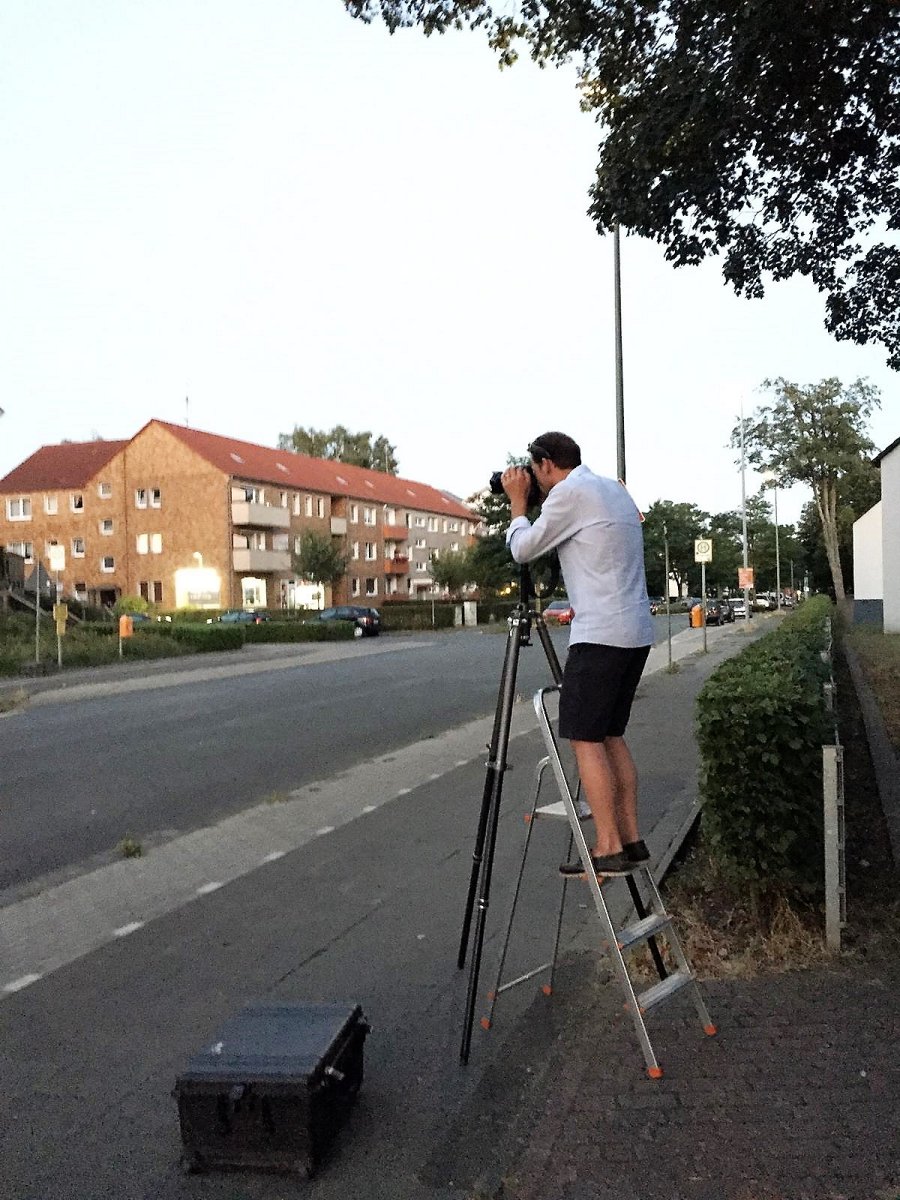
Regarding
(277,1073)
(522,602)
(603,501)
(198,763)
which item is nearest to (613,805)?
(522,602)

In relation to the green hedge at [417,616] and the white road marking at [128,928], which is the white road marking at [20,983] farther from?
the green hedge at [417,616]

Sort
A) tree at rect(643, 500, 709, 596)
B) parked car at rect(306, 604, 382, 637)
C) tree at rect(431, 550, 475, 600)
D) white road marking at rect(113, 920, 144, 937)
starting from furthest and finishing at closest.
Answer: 1. tree at rect(643, 500, 709, 596)
2. tree at rect(431, 550, 475, 600)
3. parked car at rect(306, 604, 382, 637)
4. white road marking at rect(113, 920, 144, 937)

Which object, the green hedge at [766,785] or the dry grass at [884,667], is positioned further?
the dry grass at [884,667]

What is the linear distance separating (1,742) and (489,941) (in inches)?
411

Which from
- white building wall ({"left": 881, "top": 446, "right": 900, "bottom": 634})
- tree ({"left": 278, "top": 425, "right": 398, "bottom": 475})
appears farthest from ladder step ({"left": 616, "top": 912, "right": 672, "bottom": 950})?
tree ({"left": 278, "top": 425, "right": 398, "bottom": 475})

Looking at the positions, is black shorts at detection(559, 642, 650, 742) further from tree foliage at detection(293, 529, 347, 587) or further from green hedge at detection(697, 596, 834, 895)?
tree foliage at detection(293, 529, 347, 587)

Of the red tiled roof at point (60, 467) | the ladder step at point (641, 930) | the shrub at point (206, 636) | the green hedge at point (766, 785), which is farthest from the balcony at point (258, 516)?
the ladder step at point (641, 930)

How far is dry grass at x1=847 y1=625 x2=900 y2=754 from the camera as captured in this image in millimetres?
12608

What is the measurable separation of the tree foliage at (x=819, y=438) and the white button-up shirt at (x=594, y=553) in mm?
53708

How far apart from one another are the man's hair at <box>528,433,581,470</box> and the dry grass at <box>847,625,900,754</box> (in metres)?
7.43

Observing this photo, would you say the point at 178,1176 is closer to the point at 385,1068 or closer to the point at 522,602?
the point at 385,1068

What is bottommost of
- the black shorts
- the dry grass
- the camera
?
the dry grass

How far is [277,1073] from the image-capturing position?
3.00 meters

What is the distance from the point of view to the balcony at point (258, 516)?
6197cm
